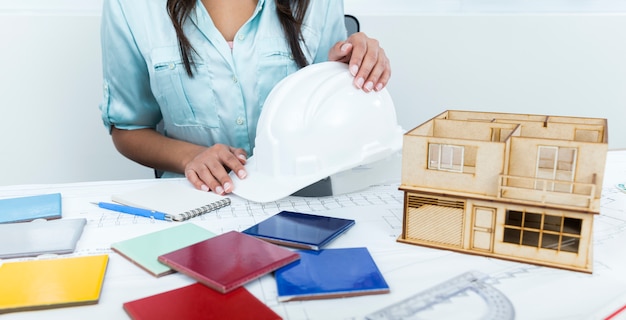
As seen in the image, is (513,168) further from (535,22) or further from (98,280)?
(535,22)

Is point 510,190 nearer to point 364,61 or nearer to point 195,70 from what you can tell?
point 364,61

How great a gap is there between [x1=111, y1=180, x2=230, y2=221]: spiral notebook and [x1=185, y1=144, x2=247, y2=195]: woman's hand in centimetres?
2

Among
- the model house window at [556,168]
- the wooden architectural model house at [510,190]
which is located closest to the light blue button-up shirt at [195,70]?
the wooden architectural model house at [510,190]

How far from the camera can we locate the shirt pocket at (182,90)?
107cm

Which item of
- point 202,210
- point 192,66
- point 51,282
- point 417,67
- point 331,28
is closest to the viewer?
point 51,282

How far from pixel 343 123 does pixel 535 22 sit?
1104 millimetres

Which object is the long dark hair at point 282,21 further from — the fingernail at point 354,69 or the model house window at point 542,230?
the model house window at point 542,230

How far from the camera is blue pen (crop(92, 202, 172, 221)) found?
732 mm

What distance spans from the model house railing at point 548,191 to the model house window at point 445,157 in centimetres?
6

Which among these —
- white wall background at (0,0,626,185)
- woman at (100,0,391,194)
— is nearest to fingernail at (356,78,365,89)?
woman at (100,0,391,194)

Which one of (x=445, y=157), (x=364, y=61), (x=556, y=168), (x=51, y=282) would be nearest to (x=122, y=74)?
(x=364, y=61)

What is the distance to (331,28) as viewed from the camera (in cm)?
124

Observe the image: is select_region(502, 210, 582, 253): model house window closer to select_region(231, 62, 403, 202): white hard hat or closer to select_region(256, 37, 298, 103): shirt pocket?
select_region(231, 62, 403, 202): white hard hat

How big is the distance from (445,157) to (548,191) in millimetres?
120
